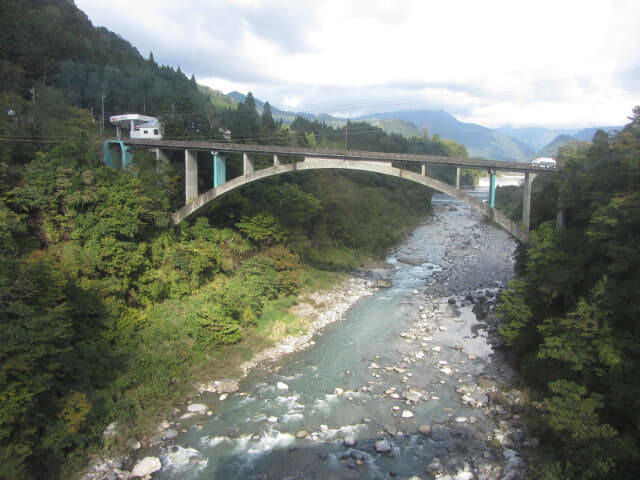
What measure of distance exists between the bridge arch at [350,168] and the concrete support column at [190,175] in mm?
423

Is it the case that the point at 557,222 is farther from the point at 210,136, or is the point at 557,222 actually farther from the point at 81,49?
the point at 81,49

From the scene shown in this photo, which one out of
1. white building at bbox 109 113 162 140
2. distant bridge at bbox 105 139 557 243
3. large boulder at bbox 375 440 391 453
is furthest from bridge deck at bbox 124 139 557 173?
large boulder at bbox 375 440 391 453

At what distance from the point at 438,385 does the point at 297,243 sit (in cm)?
1130

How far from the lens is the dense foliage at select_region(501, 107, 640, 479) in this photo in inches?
273

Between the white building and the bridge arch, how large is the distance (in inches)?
274

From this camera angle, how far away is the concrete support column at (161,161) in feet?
58.7

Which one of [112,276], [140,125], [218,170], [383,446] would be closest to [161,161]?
[218,170]

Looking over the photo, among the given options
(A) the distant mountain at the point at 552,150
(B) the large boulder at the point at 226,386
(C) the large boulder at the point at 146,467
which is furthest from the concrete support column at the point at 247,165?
(A) the distant mountain at the point at 552,150

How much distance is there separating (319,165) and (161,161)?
7299mm

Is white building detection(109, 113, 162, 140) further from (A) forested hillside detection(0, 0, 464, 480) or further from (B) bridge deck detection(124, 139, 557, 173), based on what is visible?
(B) bridge deck detection(124, 139, 557, 173)

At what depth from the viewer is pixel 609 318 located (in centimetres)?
821

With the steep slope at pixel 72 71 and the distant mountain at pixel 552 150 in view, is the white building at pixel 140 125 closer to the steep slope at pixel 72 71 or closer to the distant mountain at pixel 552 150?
the steep slope at pixel 72 71

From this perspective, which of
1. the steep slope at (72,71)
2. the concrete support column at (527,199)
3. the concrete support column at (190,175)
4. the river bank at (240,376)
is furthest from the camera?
the steep slope at (72,71)

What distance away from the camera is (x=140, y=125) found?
24.7 m
